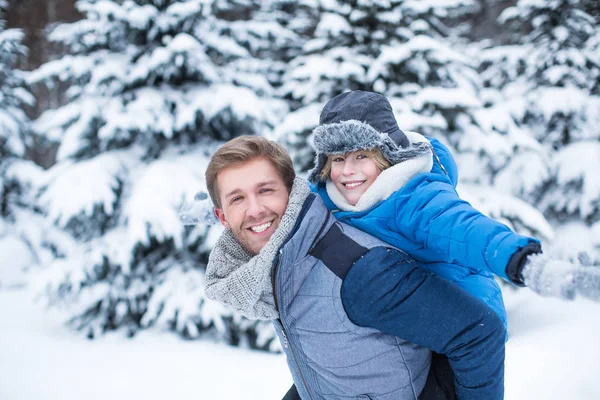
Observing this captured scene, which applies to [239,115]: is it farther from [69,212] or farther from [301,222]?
[301,222]

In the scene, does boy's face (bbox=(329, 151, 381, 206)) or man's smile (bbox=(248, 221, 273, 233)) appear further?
boy's face (bbox=(329, 151, 381, 206))

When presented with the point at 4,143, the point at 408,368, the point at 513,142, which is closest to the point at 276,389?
the point at 408,368

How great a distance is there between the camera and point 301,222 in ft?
5.02

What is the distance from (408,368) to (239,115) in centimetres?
423

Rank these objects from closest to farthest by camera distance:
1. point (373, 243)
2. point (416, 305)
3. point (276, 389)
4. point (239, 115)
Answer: point (416, 305)
point (373, 243)
point (276, 389)
point (239, 115)

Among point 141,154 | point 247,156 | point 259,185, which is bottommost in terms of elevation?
point 141,154

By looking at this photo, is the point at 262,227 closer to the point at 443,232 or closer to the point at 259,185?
the point at 259,185

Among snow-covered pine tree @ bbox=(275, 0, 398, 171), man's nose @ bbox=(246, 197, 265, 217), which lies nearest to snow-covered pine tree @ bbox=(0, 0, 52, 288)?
snow-covered pine tree @ bbox=(275, 0, 398, 171)

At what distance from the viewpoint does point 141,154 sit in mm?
5664

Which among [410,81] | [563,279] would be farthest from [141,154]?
[563,279]

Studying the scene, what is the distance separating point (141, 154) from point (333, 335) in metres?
4.96

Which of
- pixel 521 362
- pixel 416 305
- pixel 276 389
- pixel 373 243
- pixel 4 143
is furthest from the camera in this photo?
pixel 4 143

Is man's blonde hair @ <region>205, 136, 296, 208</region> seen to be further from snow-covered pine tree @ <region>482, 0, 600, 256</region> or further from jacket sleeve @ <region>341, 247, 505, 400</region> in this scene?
snow-covered pine tree @ <region>482, 0, 600, 256</region>

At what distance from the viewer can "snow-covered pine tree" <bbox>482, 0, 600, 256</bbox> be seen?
6266 mm
